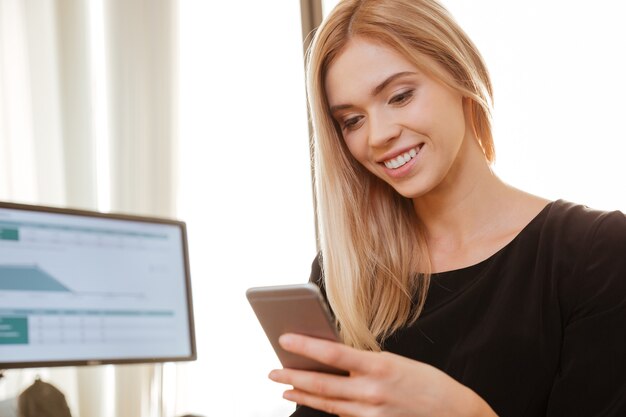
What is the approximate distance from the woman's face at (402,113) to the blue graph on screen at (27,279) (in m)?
0.60

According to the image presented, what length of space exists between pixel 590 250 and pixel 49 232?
3.04 feet

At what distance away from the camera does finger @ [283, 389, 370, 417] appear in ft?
3.06

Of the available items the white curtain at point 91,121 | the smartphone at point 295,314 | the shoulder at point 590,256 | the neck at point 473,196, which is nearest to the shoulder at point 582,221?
the shoulder at point 590,256

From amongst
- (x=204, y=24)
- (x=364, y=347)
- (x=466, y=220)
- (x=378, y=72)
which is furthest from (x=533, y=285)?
(x=204, y=24)

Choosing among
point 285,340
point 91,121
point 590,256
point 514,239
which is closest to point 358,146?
point 514,239

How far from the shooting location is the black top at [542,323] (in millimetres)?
1137

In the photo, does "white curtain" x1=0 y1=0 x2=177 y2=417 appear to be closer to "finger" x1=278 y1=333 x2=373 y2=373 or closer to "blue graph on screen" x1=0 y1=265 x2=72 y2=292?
"blue graph on screen" x1=0 y1=265 x2=72 y2=292

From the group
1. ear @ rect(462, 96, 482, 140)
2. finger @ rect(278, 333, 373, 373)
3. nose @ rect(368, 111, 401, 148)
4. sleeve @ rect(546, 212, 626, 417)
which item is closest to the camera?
finger @ rect(278, 333, 373, 373)

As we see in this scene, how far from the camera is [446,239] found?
1479 millimetres

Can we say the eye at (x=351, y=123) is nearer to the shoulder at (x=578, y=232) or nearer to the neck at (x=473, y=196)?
the neck at (x=473, y=196)

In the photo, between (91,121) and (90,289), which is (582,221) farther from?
(91,121)

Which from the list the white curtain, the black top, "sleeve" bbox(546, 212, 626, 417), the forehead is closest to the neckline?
the black top

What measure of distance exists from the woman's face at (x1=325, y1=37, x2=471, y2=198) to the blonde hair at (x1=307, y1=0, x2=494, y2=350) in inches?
1.0

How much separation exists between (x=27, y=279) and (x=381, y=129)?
66cm
